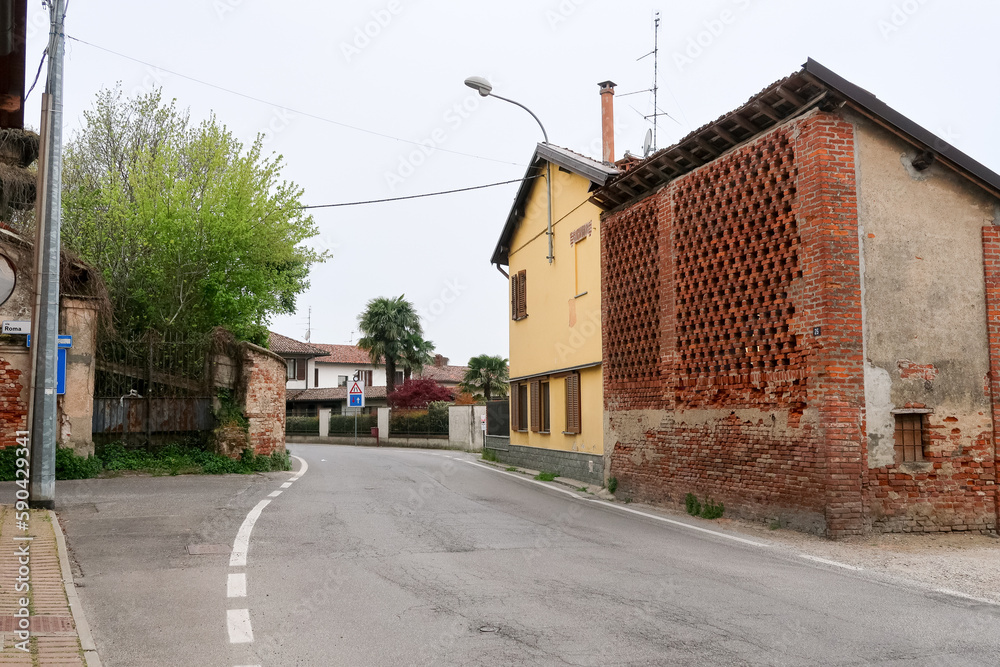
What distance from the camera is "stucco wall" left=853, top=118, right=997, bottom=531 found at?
33.5ft

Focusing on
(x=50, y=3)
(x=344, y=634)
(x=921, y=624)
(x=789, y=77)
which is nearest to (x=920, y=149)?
(x=789, y=77)

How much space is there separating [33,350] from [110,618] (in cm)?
593

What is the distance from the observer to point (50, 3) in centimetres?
1077

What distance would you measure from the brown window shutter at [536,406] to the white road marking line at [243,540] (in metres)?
10.8

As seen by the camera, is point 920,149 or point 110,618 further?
point 920,149

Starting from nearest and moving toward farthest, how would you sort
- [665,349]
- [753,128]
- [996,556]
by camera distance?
[996,556] → [753,128] → [665,349]

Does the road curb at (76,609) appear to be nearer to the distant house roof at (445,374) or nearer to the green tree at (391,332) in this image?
the green tree at (391,332)

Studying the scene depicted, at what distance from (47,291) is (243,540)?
4.48 meters

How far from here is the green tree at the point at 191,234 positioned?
1886 centimetres

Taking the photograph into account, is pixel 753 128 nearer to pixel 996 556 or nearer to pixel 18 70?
pixel 996 556

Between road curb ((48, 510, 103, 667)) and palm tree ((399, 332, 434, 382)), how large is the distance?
4170 cm

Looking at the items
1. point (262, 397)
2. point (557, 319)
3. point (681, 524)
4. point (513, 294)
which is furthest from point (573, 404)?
point (681, 524)

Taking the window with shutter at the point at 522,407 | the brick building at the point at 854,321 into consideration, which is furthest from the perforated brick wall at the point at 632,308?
the window with shutter at the point at 522,407

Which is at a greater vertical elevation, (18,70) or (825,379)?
(18,70)
